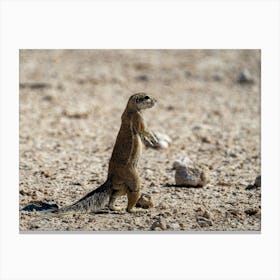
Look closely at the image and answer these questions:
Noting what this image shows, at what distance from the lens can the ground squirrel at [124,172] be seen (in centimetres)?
859

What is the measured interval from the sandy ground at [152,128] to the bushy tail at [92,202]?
3.7 inches


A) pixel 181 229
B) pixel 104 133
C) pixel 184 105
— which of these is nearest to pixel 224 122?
pixel 184 105

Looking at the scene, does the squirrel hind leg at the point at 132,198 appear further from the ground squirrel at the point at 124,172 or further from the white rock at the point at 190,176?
the white rock at the point at 190,176

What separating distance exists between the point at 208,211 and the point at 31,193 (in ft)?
7.76

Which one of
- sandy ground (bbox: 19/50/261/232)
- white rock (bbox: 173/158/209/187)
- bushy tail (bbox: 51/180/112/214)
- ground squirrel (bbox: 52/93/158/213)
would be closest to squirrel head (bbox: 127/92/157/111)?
ground squirrel (bbox: 52/93/158/213)

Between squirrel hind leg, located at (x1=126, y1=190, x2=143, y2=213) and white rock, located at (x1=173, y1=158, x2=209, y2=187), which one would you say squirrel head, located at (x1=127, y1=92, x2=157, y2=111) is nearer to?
squirrel hind leg, located at (x1=126, y1=190, x2=143, y2=213)

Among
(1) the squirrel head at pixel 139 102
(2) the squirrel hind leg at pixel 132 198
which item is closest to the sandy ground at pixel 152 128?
(2) the squirrel hind leg at pixel 132 198

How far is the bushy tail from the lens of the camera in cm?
851

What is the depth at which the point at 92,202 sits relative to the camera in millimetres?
8586

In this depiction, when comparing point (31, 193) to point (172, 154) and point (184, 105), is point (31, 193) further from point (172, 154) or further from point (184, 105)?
point (184, 105)

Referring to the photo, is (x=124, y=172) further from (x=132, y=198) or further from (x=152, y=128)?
(x=152, y=128)

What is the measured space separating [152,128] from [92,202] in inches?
219

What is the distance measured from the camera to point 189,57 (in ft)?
64.0

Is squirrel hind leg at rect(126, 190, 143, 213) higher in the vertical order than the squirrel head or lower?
lower
